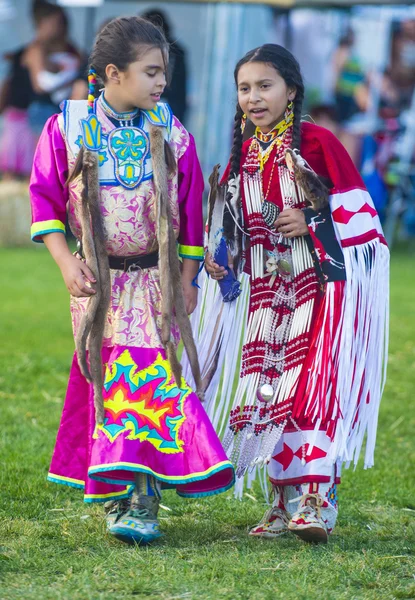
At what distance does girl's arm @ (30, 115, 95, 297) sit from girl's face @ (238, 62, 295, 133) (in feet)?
1.90

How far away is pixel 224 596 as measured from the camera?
8.26 ft

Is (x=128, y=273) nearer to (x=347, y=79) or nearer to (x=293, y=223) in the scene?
(x=293, y=223)

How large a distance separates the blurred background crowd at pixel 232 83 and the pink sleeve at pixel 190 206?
8295mm

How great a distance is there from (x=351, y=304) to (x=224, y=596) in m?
0.98

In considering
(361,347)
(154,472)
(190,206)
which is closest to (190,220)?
(190,206)

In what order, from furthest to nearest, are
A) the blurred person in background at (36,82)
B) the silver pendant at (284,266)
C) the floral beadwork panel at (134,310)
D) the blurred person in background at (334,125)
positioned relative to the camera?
the blurred person in background at (36,82) < the blurred person in background at (334,125) < the silver pendant at (284,266) < the floral beadwork panel at (134,310)

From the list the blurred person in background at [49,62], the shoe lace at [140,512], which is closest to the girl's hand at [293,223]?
the shoe lace at [140,512]

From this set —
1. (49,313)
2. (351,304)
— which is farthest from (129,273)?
(49,313)

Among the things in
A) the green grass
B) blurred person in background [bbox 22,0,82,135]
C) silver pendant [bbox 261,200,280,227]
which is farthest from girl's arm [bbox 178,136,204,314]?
blurred person in background [bbox 22,0,82,135]

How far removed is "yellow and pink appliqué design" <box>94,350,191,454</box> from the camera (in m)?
2.97

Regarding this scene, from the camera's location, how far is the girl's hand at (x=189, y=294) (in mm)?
3107

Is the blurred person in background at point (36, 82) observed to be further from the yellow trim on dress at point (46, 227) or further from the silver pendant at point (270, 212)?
the yellow trim on dress at point (46, 227)

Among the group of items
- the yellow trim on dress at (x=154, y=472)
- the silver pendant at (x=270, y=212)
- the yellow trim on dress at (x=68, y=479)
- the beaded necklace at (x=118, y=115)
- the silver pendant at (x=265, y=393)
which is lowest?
the yellow trim on dress at (x=68, y=479)

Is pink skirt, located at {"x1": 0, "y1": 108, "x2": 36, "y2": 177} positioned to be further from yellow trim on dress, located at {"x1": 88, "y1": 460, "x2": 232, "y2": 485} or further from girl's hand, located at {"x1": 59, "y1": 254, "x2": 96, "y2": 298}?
yellow trim on dress, located at {"x1": 88, "y1": 460, "x2": 232, "y2": 485}
